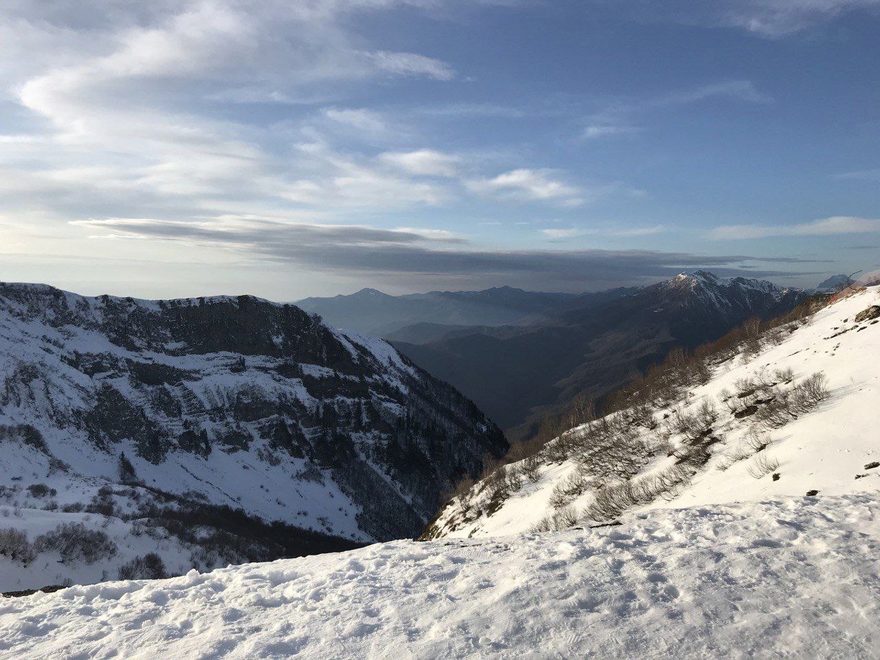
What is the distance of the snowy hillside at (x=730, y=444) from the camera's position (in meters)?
11.3

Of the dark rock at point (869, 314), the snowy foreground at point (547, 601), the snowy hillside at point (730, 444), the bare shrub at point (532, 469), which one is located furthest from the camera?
the bare shrub at point (532, 469)

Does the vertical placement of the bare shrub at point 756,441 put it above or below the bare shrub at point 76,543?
above

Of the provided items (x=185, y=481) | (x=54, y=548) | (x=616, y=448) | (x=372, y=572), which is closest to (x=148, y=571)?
(x=54, y=548)

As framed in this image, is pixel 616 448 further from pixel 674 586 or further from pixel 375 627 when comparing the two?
pixel 375 627

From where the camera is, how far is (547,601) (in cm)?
648

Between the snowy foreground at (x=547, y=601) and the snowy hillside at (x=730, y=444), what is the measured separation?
106 inches

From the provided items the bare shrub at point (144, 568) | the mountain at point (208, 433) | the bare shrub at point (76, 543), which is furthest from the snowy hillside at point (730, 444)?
the mountain at point (208, 433)

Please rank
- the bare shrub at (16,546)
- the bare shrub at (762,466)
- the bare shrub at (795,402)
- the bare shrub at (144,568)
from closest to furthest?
the bare shrub at (762,466), the bare shrub at (795,402), the bare shrub at (16,546), the bare shrub at (144,568)

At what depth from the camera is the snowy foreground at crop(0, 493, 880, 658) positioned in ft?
18.4

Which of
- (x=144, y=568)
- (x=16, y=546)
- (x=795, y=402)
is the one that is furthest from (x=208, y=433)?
(x=795, y=402)

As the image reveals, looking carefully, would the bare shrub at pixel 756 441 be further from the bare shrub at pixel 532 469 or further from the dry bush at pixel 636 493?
the bare shrub at pixel 532 469

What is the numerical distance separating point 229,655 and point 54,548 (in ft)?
153

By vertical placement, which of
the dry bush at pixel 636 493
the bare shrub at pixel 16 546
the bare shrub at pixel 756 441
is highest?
the bare shrub at pixel 756 441

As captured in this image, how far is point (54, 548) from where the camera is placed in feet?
130
